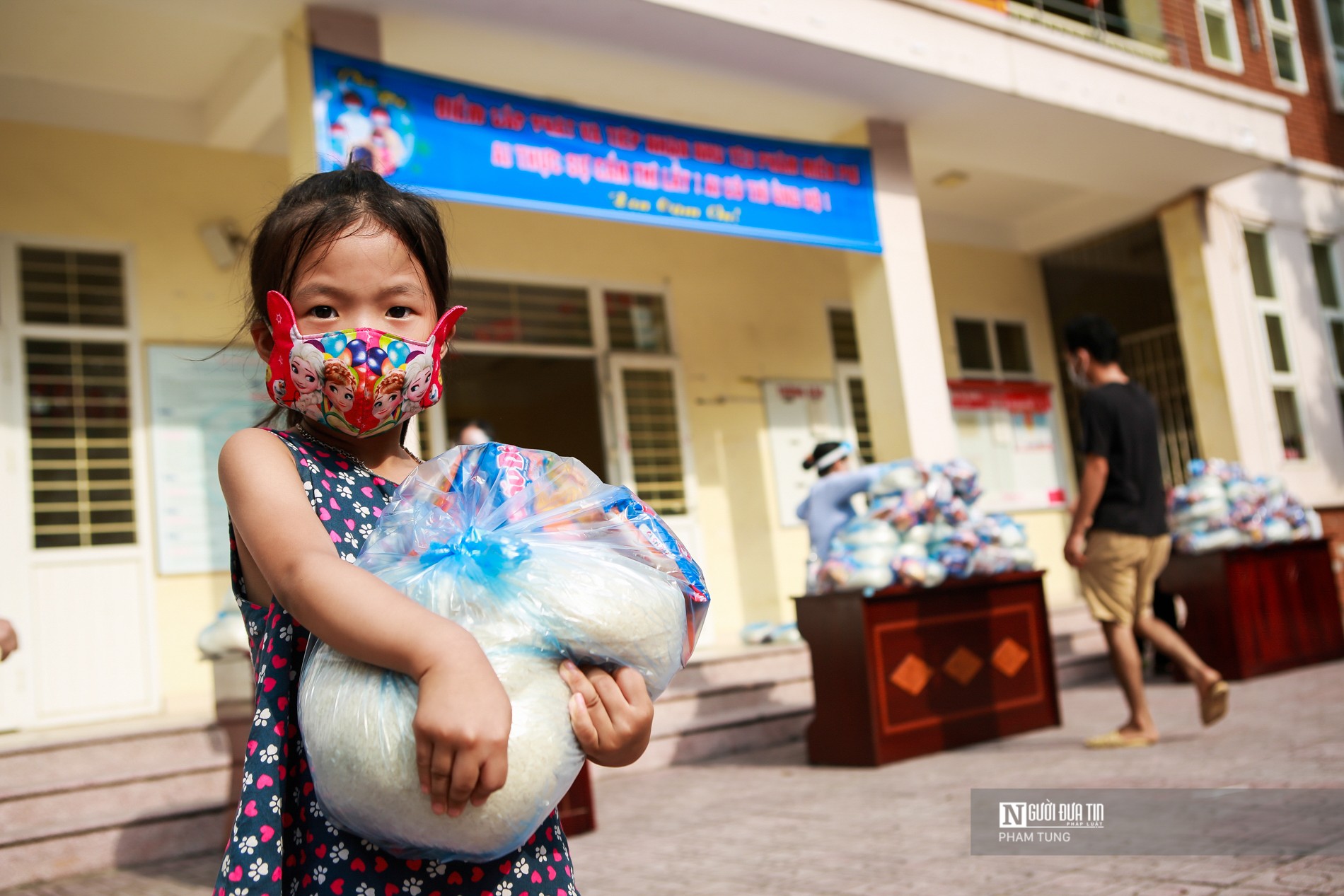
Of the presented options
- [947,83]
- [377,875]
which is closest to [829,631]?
[947,83]

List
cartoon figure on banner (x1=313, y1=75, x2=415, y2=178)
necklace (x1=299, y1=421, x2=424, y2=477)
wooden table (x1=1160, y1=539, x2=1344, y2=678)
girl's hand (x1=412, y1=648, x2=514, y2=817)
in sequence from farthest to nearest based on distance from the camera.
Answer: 1. wooden table (x1=1160, y1=539, x2=1344, y2=678)
2. cartoon figure on banner (x1=313, y1=75, x2=415, y2=178)
3. necklace (x1=299, y1=421, x2=424, y2=477)
4. girl's hand (x1=412, y1=648, x2=514, y2=817)

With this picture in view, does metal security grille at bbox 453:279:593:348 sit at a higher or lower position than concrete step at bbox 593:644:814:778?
higher

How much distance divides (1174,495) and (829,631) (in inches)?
133

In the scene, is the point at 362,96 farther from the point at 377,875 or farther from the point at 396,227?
the point at 377,875

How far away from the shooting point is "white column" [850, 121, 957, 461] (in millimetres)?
7004

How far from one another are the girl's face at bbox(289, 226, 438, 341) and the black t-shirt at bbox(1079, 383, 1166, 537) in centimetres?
417

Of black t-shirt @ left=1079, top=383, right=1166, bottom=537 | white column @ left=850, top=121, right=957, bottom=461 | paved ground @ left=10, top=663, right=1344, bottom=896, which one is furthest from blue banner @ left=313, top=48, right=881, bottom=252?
paved ground @ left=10, top=663, right=1344, bottom=896

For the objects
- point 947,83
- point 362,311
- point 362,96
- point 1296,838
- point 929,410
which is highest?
point 947,83

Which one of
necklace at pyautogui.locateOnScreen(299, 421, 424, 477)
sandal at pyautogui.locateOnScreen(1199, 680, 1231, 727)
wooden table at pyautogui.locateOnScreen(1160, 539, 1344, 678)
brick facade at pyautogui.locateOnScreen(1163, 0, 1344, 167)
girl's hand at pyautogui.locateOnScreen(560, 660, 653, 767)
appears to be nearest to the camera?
girl's hand at pyautogui.locateOnScreen(560, 660, 653, 767)

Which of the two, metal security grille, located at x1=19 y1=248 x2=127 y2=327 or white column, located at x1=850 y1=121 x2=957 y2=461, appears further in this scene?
white column, located at x1=850 y1=121 x2=957 y2=461

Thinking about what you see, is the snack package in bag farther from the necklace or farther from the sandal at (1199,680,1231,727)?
the sandal at (1199,680,1231,727)

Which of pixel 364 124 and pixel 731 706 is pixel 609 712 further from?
pixel 731 706

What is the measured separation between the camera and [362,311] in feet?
3.77

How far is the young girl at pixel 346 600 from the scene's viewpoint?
859 millimetres
